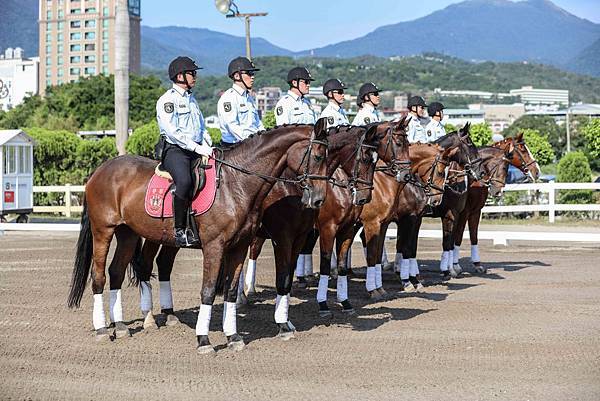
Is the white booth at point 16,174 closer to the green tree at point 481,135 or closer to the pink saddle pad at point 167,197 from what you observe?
the pink saddle pad at point 167,197

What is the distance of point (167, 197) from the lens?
10.5 m

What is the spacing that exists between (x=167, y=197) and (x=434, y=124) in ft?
26.6

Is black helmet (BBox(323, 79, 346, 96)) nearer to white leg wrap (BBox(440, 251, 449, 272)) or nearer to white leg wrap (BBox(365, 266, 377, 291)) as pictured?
white leg wrap (BBox(365, 266, 377, 291))

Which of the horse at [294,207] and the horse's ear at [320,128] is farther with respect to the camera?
the horse at [294,207]

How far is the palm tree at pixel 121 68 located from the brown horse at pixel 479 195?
62.5 feet

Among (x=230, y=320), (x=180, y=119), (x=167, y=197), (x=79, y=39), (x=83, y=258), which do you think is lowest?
(x=230, y=320)

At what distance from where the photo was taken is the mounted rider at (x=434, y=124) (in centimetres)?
1744

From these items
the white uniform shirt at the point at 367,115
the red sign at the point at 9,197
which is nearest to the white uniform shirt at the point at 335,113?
the white uniform shirt at the point at 367,115

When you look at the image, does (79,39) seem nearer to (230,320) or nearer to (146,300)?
(146,300)

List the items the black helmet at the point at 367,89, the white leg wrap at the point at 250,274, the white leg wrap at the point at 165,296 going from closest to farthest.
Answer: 1. the white leg wrap at the point at 165,296
2. the white leg wrap at the point at 250,274
3. the black helmet at the point at 367,89

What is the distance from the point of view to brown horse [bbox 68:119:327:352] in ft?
33.2

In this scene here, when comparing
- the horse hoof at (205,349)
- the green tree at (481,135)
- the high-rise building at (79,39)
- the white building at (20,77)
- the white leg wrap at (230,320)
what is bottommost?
the horse hoof at (205,349)

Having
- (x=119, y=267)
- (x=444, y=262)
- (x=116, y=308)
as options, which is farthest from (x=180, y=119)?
(x=444, y=262)

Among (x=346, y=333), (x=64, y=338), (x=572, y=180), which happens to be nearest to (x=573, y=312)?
(x=346, y=333)
